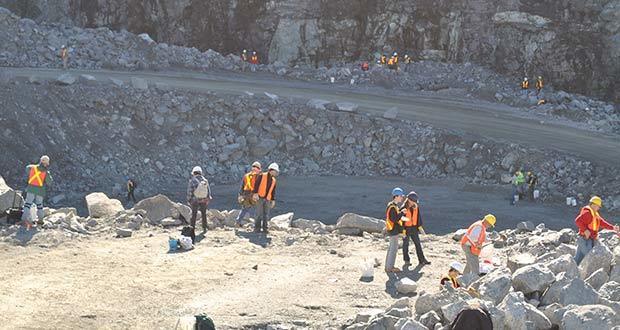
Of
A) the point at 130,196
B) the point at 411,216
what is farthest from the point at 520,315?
the point at 130,196

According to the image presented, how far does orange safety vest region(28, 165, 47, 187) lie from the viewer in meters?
15.8

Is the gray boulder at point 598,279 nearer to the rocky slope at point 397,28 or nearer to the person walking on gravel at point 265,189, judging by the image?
the person walking on gravel at point 265,189

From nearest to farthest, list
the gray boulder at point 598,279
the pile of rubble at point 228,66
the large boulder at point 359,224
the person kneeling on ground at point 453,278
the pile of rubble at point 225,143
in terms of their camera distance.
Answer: the person kneeling on ground at point 453,278 → the gray boulder at point 598,279 → the large boulder at point 359,224 → the pile of rubble at point 225,143 → the pile of rubble at point 228,66

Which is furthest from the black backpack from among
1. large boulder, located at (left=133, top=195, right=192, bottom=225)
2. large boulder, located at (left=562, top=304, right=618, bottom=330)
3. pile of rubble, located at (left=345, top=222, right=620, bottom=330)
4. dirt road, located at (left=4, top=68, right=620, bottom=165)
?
dirt road, located at (left=4, top=68, right=620, bottom=165)

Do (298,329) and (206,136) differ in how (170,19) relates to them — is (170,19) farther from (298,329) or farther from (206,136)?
(298,329)

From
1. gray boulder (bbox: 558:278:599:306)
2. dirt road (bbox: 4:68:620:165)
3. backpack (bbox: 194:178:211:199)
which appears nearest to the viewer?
gray boulder (bbox: 558:278:599:306)

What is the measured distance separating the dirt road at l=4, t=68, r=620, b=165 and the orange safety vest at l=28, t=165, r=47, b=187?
13755mm

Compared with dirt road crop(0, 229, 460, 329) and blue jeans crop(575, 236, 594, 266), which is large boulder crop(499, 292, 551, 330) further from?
blue jeans crop(575, 236, 594, 266)

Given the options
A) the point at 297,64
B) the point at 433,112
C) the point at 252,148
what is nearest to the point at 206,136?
the point at 252,148

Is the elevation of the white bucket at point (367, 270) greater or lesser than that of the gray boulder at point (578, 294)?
lesser

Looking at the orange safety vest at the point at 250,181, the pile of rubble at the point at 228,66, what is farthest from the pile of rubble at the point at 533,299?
the pile of rubble at the point at 228,66

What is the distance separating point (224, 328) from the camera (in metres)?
11.2

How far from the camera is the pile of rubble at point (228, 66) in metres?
33.8

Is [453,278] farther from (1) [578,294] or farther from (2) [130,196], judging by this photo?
(2) [130,196]
